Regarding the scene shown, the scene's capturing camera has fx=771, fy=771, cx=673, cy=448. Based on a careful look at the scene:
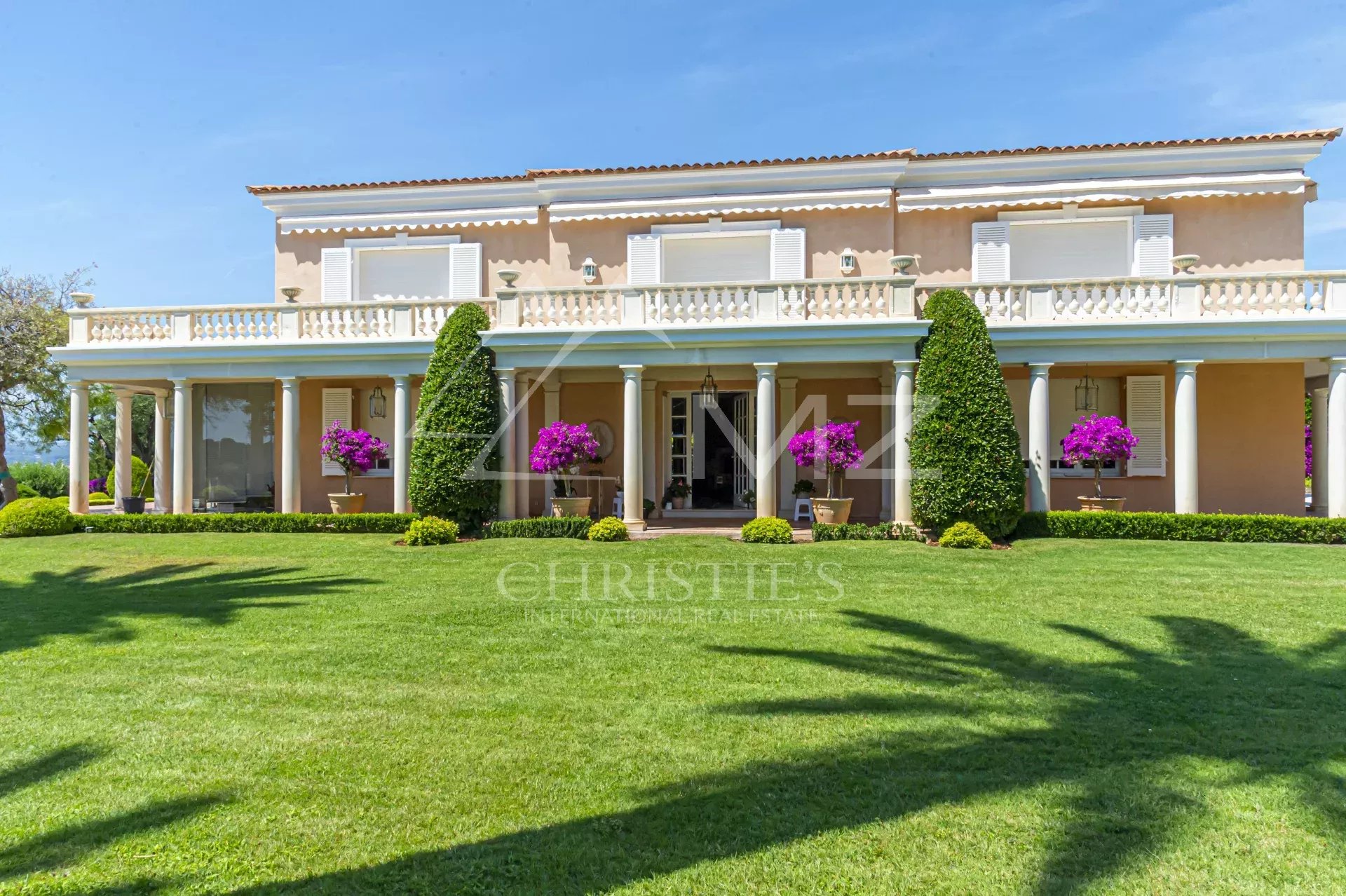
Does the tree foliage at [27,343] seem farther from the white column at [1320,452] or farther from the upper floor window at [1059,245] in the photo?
the white column at [1320,452]

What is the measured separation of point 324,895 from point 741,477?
15.7 metres

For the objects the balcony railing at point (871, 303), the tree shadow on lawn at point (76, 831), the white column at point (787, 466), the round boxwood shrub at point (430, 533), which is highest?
the balcony railing at point (871, 303)

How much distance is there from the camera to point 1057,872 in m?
3.29

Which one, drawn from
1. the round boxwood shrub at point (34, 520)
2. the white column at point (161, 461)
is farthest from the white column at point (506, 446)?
the white column at point (161, 461)

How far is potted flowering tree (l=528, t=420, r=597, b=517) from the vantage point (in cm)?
1452

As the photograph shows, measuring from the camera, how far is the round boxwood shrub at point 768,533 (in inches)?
531

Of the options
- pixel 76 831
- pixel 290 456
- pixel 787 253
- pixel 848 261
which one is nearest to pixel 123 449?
pixel 290 456

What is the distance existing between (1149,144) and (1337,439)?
6807 millimetres

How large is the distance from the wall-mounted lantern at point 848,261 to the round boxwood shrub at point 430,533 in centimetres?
970

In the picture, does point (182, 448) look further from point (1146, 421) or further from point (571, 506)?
point (1146, 421)

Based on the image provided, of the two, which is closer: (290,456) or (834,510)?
(834,510)

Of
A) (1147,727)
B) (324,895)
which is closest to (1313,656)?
(1147,727)

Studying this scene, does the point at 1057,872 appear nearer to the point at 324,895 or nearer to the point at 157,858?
the point at 324,895

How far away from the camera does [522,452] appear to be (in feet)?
50.9
